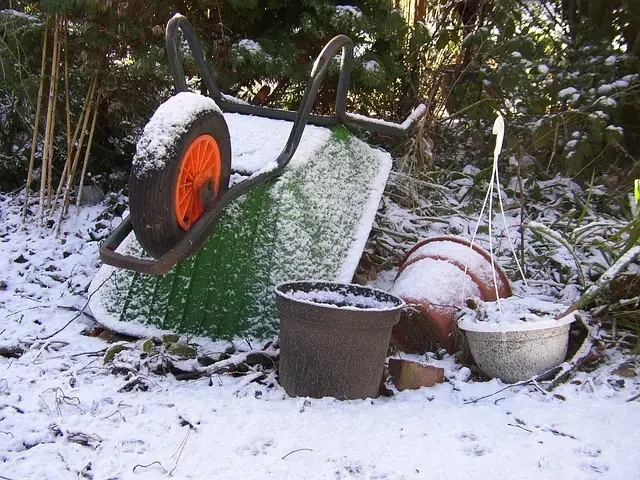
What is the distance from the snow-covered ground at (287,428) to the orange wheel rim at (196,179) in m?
0.50

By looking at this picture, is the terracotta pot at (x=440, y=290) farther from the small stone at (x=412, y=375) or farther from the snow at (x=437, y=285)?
the small stone at (x=412, y=375)

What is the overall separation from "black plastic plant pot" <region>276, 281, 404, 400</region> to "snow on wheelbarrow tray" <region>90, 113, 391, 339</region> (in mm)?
316

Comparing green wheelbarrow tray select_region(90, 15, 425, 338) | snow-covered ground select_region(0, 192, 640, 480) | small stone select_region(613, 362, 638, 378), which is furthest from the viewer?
green wheelbarrow tray select_region(90, 15, 425, 338)

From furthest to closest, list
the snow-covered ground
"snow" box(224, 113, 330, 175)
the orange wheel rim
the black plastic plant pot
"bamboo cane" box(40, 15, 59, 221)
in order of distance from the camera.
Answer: "bamboo cane" box(40, 15, 59, 221)
"snow" box(224, 113, 330, 175)
the orange wheel rim
the black plastic plant pot
the snow-covered ground

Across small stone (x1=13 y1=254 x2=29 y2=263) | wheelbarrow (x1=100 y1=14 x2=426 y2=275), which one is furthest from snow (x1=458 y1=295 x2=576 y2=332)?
small stone (x1=13 y1=254 x2=29 y2=263)

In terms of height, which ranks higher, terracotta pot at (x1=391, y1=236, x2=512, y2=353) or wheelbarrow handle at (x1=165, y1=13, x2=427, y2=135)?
wheelbarrow handle at (x1=165, y1=13, x2=427, y2=135)

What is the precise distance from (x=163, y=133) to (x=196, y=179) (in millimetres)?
204

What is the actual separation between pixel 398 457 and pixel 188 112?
1104 millimetres

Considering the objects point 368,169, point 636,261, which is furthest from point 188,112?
point 636,261

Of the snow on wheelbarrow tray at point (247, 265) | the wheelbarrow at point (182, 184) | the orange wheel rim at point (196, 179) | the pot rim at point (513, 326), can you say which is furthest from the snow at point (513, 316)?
the orange wheel rim at point (196, 179)

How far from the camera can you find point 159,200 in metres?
1.75

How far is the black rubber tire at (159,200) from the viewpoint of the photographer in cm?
174

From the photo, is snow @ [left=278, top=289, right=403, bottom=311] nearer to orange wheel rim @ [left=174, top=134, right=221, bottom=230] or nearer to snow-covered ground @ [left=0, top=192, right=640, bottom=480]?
snow-covered ground @ [left=0, top=192, right=640, bottom=480]

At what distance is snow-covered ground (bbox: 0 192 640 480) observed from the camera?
1368mm
